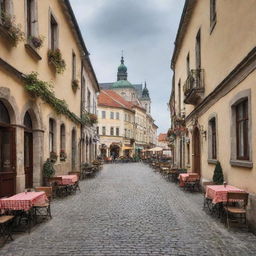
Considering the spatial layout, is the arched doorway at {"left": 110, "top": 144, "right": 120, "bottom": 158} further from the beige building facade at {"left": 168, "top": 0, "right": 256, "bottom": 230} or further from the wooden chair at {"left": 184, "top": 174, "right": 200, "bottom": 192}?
the wooden chair at {"left": 184, "top": 174, "right": 200, "bottom": 192}

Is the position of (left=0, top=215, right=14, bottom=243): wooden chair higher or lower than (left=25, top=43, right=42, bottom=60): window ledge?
lower

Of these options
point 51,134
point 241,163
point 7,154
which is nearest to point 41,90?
point 7,154

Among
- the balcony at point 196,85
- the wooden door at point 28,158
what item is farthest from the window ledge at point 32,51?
the balcony at point 196,85

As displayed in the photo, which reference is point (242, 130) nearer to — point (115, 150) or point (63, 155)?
point (63, 155)

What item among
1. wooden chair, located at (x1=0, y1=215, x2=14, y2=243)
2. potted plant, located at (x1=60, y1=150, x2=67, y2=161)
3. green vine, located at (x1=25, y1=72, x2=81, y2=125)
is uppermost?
green vine, located at (x1=25, y1=72, x2=81, y2=125)

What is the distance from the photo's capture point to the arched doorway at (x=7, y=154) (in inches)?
377

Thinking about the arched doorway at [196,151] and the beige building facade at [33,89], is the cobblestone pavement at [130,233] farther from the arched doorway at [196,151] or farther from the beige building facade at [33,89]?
the arched doorway at [196,151]

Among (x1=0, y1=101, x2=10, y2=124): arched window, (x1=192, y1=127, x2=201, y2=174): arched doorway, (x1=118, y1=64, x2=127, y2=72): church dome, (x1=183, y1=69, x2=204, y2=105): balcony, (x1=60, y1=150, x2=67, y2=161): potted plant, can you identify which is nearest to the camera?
(x1=0, y1=101, x2=10, y2=124): arched window

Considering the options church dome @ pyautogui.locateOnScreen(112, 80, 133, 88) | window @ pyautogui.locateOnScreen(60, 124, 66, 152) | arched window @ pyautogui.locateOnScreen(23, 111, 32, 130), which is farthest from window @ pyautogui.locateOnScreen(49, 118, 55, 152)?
church dome @ pyautogui.locateOnScreen(112, 80, 133, 88)

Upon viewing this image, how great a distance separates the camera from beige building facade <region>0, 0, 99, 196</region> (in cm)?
963

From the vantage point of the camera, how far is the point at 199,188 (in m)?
15.3

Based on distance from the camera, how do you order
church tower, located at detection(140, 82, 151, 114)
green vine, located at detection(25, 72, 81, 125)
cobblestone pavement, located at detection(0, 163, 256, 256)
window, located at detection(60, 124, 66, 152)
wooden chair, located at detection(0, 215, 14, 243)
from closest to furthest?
1. cobblestone pavement, located at detection(0, 163, 256, 256)
2. wooden chair, located at detection(0, 215, 14, 243)
3. green vine, located at detection(25, 72, 81, 125)
4. window, located at detection(60, 124, 66, 152)
5. church tower, located at detection(140, 82, 151, 114)

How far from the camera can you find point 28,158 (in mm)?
12500

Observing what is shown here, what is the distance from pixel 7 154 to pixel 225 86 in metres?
6.60
